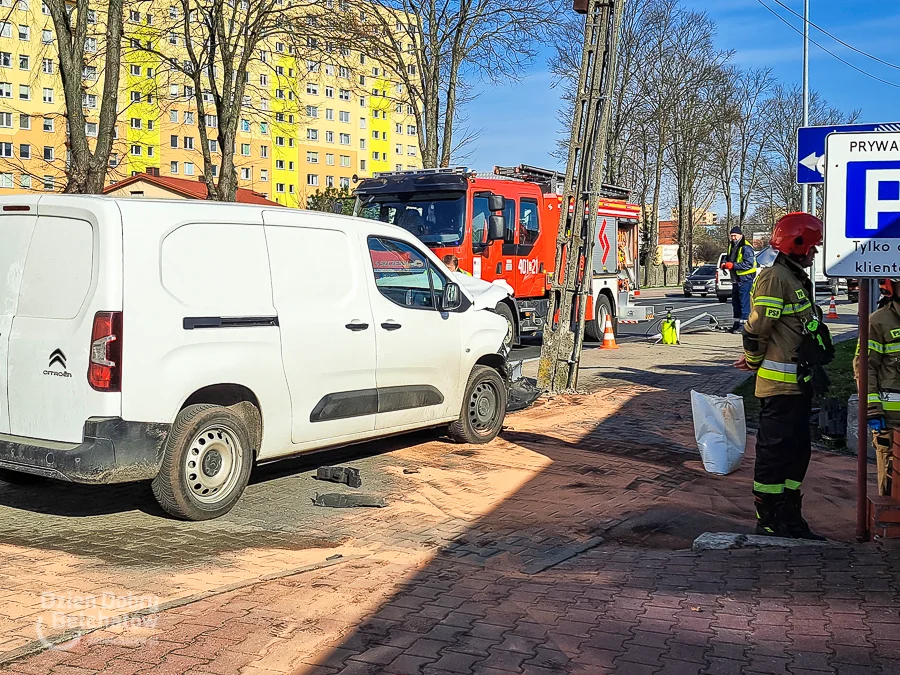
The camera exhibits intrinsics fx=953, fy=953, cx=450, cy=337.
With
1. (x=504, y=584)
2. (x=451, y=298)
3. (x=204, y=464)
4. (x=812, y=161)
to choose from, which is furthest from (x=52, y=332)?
(x=812, y=161)

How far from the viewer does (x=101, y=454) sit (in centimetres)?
546

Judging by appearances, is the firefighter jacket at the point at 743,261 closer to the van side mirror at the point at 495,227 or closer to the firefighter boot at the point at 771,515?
the van side mirror at the point at 495,227

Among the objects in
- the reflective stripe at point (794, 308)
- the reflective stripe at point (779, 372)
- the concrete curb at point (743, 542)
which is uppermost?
the reflective stripe at point (794, 308)

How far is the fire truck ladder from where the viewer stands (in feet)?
38.2

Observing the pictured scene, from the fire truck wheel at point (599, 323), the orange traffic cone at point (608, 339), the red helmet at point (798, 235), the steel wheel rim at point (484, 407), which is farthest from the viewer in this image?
the fire truck wheel at point (599, 323)

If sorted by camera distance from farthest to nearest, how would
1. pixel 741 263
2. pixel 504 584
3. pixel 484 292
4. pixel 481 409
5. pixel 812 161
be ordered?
pixel 741 263 → pixel 812 161 → pixel 484 292 → pixel 481 409 → pixel 504 584

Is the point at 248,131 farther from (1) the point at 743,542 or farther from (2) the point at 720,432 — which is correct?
(1) the point at 743,542

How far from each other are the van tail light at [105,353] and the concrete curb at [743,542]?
3507 mm

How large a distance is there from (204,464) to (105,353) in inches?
38.2

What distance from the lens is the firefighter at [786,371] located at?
5691mm

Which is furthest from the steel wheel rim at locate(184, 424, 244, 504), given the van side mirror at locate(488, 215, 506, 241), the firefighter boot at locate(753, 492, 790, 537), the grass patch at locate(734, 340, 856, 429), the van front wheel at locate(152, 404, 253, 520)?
the van side mirror at locate(488, 215, 506, 241)

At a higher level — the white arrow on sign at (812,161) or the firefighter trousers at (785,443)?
the white arrow on sign at (812,161)

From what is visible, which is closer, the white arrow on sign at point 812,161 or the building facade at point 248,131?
the white arrow on sign at point 812,161

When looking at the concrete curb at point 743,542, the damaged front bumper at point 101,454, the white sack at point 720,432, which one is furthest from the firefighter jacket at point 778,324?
the damaged front bumper at point 101,454
